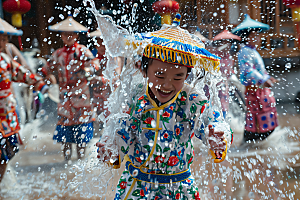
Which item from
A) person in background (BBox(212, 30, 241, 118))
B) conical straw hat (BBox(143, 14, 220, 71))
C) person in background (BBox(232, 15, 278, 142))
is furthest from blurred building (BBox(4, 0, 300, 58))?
conical straw hat (BBox(143, 14, 220, 71))

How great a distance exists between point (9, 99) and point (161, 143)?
96.5 inches

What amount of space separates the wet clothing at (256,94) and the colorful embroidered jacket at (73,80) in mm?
2115

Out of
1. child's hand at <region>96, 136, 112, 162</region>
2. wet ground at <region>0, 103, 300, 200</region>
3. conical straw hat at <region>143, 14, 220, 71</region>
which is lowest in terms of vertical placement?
wet ground at <region>0, 103, 300, 200</region>

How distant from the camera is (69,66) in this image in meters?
4.11

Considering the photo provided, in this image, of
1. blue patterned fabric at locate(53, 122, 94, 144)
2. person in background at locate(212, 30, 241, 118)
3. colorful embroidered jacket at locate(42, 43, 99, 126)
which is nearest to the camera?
colorful embroidered jacket at locate(42, 43, 99, 126)

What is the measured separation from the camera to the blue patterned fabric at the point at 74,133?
13.9ft

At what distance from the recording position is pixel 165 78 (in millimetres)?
1834

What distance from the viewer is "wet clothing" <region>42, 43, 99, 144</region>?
161 inches

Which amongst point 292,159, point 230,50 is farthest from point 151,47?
point 230,50

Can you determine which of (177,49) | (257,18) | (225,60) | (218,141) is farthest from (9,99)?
(257,18)

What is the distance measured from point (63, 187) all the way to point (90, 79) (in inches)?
56.6

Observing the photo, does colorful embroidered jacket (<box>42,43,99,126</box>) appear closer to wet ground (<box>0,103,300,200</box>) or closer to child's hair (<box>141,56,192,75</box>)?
wet ground (<box>0,103,300,200</box>)

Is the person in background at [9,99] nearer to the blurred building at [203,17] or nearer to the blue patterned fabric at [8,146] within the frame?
the blue patterned fabric at [8,146]

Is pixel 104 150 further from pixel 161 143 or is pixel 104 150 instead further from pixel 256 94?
pixel 256 94
